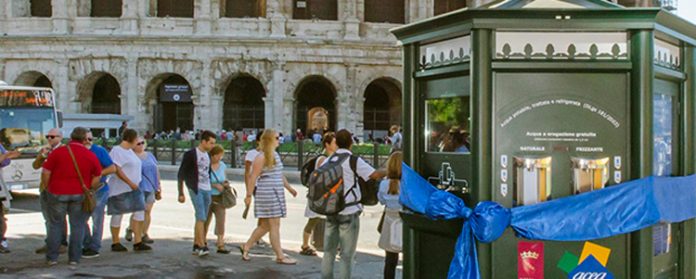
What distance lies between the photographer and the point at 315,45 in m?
38.9

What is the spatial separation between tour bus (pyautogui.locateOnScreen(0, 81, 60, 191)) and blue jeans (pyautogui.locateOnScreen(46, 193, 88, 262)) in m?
9.00

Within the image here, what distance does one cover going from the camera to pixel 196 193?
9.77 metres

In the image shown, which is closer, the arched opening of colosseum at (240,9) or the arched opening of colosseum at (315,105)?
the arched opening of colosseum at (240,9)

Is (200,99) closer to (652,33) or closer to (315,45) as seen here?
(315,45)

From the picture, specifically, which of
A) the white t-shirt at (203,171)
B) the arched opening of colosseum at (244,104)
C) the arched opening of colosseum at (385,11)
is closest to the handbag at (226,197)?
the white t-shirt at (203,171)

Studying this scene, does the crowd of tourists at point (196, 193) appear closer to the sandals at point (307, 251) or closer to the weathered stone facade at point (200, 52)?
the sandals at point (307, 251)

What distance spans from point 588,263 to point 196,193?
609 cm

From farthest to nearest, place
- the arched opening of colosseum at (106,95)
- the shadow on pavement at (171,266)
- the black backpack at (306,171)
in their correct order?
the arched opening of colosseum at (106,95), the shadow on pavement at (171,266), the black backpack at (306,171)

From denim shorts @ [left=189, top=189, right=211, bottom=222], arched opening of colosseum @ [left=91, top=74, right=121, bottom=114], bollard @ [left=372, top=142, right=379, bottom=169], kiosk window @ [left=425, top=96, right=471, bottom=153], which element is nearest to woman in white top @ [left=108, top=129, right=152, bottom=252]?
denim shorts @ [left=189, top=189, right=211, bottom=222]

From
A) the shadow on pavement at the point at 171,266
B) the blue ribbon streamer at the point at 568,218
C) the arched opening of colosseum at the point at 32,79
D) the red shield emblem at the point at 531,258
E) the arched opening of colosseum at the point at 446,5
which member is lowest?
the shadow on pavement at the point at 171,266

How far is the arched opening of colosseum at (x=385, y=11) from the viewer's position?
135 ft

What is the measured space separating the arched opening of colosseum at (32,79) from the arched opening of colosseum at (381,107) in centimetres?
1666

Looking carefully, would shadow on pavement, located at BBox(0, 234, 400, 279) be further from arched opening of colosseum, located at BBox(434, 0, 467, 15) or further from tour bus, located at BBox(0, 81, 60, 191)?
arched opening of colosseum, located at BBox(434, 0, 467, 15)

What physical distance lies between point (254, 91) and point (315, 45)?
16.9 ft
